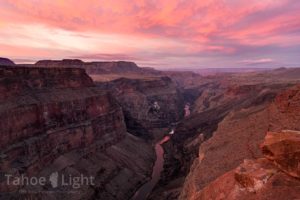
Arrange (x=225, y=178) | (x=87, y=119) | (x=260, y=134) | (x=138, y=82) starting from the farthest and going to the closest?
(x=138, y=82)
(x=87, y=119)
(x=260, y=134)
(x=225, y=178)


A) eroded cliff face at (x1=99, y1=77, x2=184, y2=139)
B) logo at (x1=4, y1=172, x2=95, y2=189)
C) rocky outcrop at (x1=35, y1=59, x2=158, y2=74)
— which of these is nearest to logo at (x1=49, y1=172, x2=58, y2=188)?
logo at (x1=4, y1=172, x2=95, y2=189)

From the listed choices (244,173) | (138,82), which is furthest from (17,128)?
(138,82)

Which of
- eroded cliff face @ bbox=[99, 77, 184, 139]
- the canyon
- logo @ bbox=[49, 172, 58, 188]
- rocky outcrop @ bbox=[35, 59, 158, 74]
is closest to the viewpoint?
the canyon

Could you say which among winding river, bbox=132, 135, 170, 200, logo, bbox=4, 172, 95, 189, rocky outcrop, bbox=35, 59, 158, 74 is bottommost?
winding river, bbox=132, 135, 170, 200

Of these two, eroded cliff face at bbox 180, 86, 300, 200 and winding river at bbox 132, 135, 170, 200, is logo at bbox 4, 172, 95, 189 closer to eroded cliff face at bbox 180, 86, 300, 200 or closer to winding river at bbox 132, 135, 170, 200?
winding river at bbox 132, 135, 170, 200

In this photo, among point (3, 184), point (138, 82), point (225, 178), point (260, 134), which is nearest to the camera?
point (225, 178)

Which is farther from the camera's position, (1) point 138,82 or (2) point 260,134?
(1) point 138,82

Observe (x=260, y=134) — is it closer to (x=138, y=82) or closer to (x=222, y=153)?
(x=222, y=153)

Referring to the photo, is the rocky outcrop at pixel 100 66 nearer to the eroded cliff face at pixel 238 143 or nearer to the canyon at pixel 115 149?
the canyon at pixel 115 149
